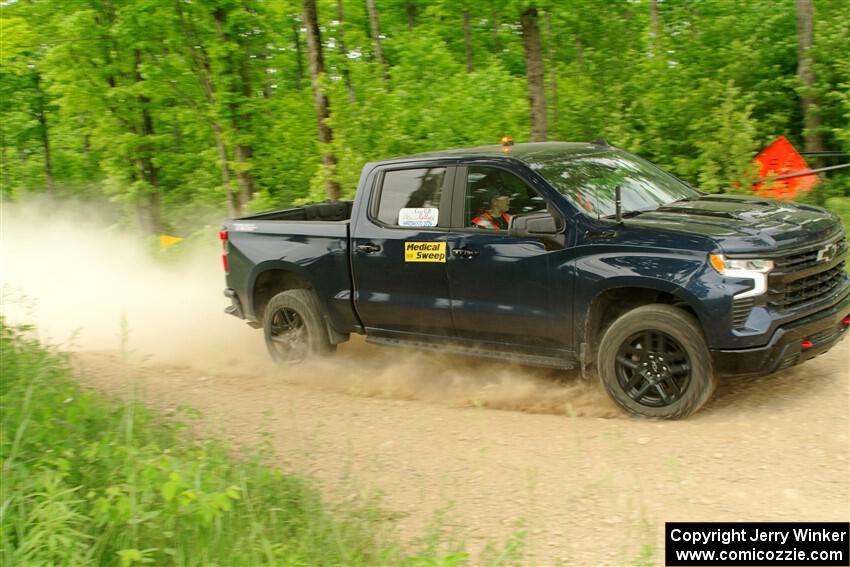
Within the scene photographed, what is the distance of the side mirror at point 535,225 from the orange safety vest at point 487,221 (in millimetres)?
373

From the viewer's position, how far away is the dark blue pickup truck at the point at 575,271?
552 cm

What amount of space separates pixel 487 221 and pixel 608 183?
0.97 m

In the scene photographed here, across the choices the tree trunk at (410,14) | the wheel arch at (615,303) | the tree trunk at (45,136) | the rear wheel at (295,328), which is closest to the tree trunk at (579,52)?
the rear wheel at (295,328)

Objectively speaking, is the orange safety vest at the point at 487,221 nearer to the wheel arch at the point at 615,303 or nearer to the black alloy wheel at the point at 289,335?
the wheel arch at the point at 615,303

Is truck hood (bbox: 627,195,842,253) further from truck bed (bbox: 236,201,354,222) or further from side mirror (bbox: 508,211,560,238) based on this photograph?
truck bed (bbox: 236,201,354,222)

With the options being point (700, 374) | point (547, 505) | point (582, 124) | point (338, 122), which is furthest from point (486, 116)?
point (547, 505)

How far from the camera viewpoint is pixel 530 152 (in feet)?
22.1

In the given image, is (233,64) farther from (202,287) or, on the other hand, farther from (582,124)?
(582,124)

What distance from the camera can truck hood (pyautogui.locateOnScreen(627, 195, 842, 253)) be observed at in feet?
17.9

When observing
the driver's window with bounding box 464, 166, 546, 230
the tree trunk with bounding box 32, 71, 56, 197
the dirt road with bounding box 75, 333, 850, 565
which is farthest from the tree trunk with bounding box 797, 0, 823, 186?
the tree trunk with bounding box 32, 71, 56, 197

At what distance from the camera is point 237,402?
7223mm

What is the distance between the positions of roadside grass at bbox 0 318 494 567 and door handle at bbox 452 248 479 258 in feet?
7.84

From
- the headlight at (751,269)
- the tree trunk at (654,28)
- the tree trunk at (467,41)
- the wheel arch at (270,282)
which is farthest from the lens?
the tree trunk at (467,41)

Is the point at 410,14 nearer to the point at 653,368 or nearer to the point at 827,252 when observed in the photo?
the point at 827,252
